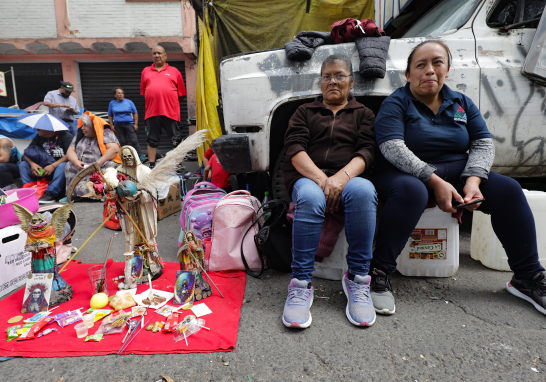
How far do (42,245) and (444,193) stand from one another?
2268 millimetres

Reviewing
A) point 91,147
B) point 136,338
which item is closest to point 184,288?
point 136,338

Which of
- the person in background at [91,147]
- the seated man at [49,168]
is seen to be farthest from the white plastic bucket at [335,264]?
the seated man at [49,168]

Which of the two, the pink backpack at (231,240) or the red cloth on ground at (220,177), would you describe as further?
the red cloth on ground at (220,177)

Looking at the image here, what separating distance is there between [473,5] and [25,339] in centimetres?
350

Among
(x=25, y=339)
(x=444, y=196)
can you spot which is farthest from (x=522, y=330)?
(x=25, y=339)

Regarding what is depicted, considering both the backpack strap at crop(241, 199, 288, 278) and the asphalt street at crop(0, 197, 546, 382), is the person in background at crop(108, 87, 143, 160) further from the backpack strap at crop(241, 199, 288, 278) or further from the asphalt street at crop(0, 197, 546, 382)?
the asphalt street at crop(0, 197, 546, 382)

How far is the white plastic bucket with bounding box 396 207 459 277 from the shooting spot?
2035 mm

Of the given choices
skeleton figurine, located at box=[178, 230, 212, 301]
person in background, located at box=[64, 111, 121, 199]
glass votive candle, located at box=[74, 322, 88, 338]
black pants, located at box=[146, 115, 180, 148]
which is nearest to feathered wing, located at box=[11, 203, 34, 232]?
glass votive candle, located at box=[74, 322, 88, 338]

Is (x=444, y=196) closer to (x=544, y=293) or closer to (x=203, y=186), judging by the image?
(x=544, y=293)

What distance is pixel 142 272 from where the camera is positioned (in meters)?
2.05

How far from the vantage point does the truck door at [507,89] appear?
2197 millimetres

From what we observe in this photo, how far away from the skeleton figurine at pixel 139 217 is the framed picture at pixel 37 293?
1.50 ft

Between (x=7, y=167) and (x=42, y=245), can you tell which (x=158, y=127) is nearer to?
(x=7, y=167)

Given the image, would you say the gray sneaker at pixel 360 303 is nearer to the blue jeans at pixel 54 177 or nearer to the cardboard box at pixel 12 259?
the cardboard box at pixel 12 259
